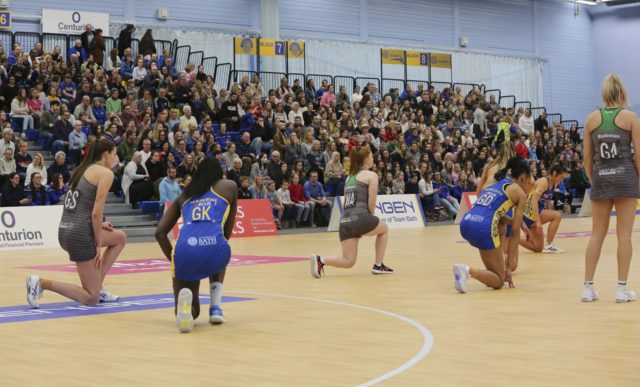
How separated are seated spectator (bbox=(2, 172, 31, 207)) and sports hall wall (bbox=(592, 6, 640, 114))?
28393 mm

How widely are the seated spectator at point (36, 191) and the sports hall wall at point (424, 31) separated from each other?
895 centimetres

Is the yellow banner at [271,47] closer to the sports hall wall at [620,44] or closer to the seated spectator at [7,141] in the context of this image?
the seated spectator at [7,141]

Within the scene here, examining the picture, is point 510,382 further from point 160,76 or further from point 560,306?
point 160,76

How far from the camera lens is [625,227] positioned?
7734mm

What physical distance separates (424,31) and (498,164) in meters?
26.4

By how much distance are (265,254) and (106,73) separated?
11074 mm

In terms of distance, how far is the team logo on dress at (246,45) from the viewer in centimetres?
2992

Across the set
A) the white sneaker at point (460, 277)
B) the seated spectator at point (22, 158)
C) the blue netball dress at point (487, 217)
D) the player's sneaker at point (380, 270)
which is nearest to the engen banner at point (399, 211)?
the seated spectator at point (22, 158)

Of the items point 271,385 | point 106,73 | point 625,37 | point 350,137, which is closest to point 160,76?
point 106,73

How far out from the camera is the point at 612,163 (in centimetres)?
774

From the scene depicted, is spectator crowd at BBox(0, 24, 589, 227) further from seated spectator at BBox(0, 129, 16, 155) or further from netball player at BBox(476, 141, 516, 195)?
netball player at BBox(476, 141, 516, 195)

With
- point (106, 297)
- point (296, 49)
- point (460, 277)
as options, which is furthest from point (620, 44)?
point (106, 297)

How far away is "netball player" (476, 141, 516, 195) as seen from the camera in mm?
9883

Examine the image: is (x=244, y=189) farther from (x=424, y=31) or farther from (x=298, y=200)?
(x=424, y=31)
